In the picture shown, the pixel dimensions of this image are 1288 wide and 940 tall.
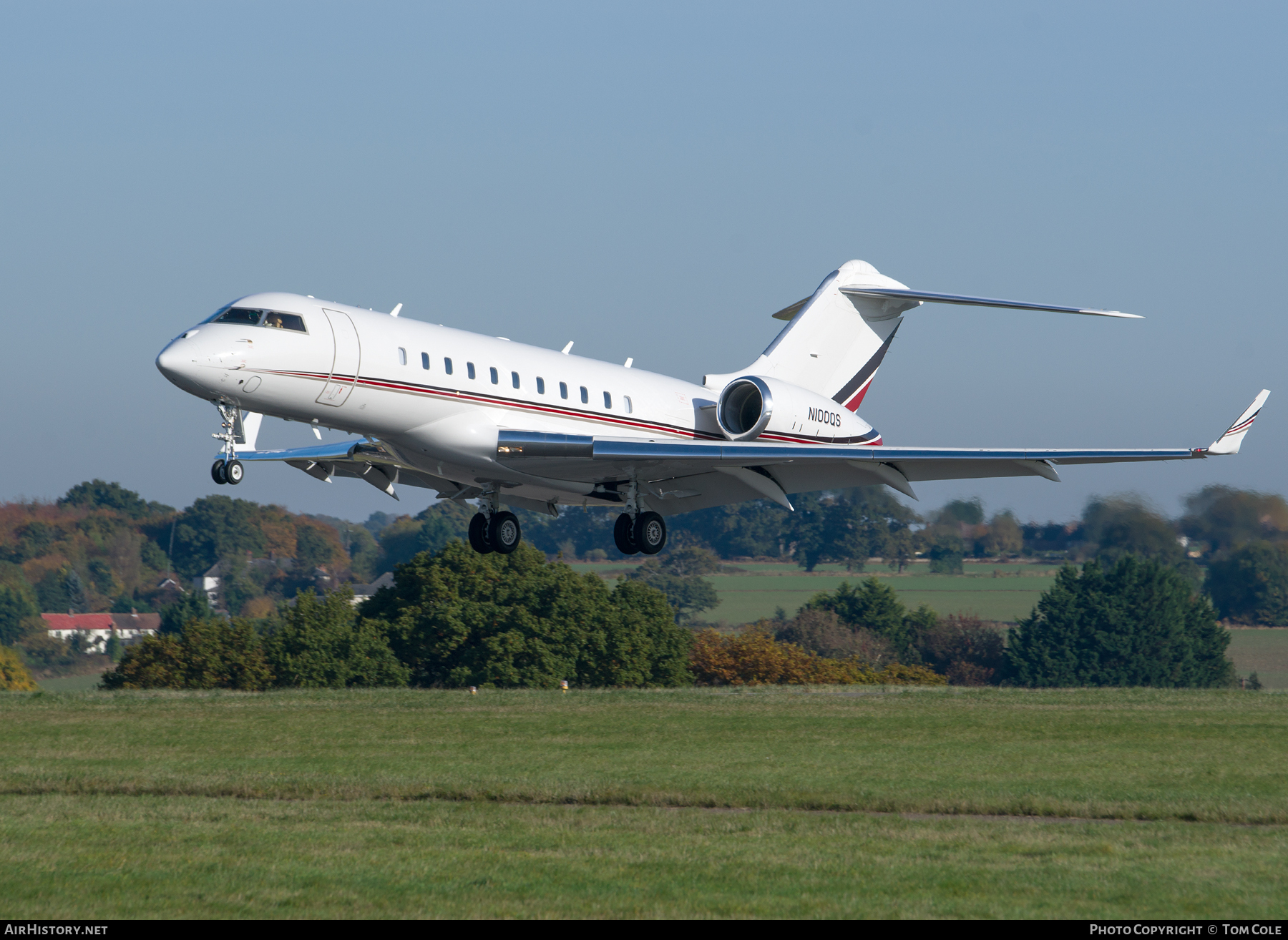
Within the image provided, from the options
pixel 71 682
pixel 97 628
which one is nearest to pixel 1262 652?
pixel 71 682

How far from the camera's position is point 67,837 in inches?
656

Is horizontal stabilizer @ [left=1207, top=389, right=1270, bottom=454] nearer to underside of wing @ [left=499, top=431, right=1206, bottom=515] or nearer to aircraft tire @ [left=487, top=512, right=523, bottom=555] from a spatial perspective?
underside of wing @ [left=499, top=431, right=1206, bottom=515]

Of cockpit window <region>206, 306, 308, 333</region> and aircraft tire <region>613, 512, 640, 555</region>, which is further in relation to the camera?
aircraft tire <region>613, 512, 640, 555</region>

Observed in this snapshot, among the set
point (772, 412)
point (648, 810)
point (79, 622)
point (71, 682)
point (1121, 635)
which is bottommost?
point (71, 682)

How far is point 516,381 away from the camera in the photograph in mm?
21266

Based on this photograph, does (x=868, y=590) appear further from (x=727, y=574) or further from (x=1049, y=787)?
(x=1049, y=787)

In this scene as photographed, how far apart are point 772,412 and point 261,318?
350 inches

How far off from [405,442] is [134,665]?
4946 centimetres

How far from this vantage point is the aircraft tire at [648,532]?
2372cm

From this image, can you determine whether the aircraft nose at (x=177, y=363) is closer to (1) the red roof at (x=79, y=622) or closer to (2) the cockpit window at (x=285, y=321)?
(2) the cockpit window at (x=285, y=321)

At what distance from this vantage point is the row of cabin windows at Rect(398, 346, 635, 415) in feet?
65.9

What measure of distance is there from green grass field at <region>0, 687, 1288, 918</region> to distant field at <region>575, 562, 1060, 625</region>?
135 feet

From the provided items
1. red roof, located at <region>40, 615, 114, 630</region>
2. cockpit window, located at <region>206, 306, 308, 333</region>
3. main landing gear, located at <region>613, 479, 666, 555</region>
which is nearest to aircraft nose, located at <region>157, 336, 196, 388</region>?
cockpit window, located at <region>206, 306, 308, 333</region>

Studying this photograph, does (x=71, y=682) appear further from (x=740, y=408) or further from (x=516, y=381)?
(x=516, y=381)
